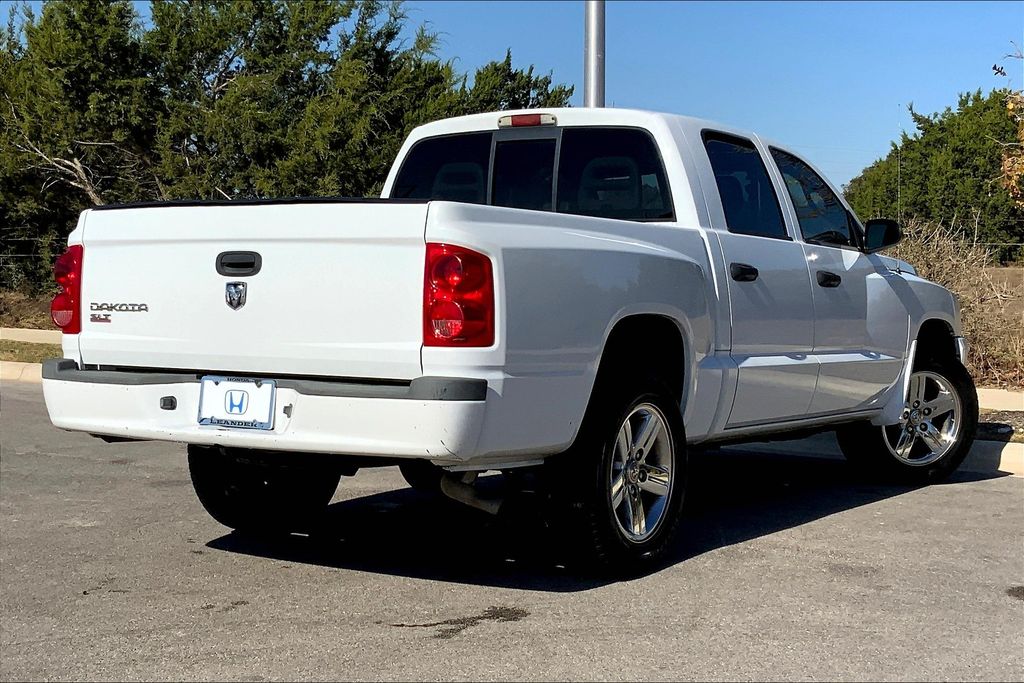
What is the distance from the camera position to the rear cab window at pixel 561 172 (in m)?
6.17

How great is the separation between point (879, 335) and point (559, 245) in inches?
125

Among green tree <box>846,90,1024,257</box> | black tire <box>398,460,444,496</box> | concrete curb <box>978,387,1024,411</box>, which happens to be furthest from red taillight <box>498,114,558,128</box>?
green tree <box>846,90,1024,257</box>

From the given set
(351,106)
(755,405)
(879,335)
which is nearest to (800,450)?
(879,335)

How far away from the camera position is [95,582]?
17.4 ft

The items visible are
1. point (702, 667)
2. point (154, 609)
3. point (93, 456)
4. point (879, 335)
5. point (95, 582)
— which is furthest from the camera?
point (93, 456)

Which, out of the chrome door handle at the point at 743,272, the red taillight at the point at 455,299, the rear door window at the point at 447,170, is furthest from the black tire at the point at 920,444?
the red taillight at the point at 455,299

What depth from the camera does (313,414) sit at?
4.68 m

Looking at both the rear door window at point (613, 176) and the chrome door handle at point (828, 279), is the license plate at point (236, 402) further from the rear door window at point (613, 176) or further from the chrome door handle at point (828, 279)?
the chrome door handle at point (828, 279)

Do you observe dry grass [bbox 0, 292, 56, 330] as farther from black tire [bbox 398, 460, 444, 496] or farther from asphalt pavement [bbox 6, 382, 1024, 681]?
black tire [bbox 398, 460, 444, 496]

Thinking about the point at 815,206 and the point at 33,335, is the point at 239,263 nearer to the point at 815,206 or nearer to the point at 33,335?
the point at 815,206

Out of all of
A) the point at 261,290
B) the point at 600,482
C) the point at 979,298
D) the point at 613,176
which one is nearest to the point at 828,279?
the point at 613,176

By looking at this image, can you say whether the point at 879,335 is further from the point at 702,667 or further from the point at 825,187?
the point at 702,667

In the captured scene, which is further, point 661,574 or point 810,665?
point 661,574

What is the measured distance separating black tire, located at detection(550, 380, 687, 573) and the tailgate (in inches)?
37.5
